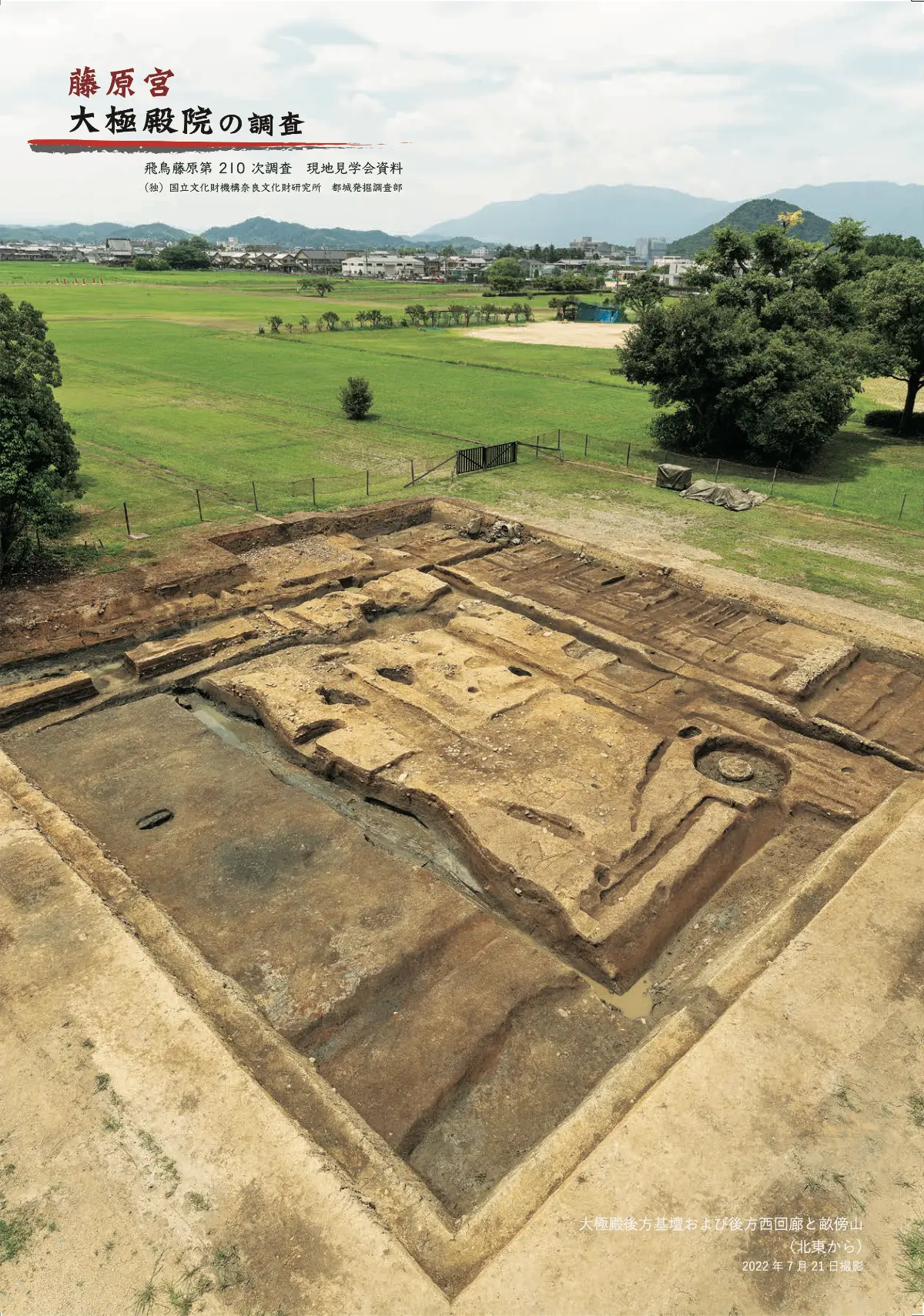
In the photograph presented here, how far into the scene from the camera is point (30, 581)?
1888 cm

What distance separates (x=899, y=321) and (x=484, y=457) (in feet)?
63.1

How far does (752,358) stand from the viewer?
92.4ft

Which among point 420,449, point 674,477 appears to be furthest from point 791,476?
point 420,449

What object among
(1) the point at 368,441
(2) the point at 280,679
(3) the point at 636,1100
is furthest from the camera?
(1) the point at 368,441

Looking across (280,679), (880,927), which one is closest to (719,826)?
(880,927)

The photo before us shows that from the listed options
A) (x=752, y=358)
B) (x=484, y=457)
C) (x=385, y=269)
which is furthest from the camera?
(x=385, y=269)

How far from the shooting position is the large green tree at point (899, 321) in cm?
3219

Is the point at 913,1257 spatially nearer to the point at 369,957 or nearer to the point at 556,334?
the point at 369,957

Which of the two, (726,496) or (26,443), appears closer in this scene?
(26,443)

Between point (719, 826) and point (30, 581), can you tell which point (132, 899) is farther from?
point (30, 581)

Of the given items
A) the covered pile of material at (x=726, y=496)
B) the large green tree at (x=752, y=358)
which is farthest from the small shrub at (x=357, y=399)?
the covered pile of material at (x=726, y=496)

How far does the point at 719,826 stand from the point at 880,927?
2386mm

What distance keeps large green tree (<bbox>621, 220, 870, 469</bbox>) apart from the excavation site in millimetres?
12840

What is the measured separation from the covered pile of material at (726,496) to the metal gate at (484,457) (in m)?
7.33
